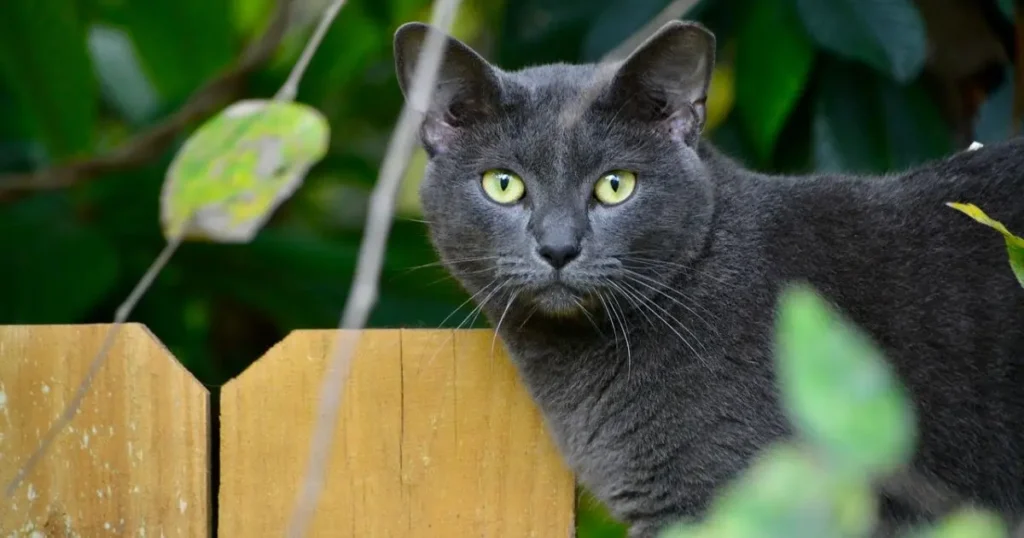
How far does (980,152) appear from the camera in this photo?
192 centimetres

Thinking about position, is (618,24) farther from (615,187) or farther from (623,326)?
(623,326)

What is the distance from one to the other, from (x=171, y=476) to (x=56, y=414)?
219 mm

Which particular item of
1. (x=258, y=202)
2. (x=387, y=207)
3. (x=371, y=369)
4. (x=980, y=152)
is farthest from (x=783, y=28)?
(x=387, y=207)

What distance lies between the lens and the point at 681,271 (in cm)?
191

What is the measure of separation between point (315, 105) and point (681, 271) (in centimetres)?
195

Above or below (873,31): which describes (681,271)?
below

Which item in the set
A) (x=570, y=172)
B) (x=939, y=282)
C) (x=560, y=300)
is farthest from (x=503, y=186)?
(x=939, y=282)

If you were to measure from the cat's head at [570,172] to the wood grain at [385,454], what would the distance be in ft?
0.67

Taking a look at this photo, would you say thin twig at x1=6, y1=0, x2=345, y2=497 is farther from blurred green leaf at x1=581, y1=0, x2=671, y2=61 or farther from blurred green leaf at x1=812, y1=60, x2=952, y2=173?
blurred green leaf at x1=812, y1=60, x2=952, y2=173

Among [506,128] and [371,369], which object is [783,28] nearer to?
[506,128]

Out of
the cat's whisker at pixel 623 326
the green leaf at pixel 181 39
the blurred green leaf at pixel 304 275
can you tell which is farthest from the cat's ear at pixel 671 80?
the green leaf at pixel 181 39

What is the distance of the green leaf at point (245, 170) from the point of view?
128cm

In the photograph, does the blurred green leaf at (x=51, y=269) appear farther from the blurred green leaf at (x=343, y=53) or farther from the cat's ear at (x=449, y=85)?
the cat's ear at (x=449, y=85)

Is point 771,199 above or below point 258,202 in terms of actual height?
below
